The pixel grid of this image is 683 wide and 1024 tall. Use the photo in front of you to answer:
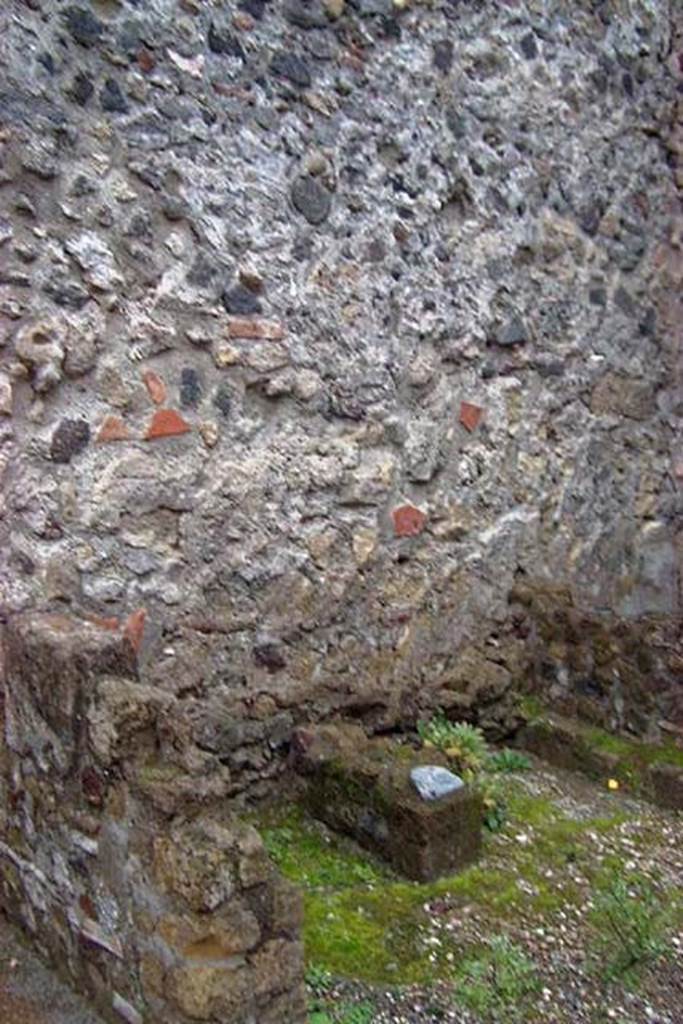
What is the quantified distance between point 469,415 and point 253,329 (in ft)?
3.84

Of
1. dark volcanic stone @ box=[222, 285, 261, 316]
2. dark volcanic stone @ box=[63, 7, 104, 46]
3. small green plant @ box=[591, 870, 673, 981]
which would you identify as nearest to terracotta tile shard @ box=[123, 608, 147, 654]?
dark volcanic stone @ box=[222, 285, 261, 316]

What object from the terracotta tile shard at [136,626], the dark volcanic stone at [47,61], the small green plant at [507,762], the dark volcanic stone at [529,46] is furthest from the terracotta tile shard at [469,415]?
the dark volcanic stone at [47,61]

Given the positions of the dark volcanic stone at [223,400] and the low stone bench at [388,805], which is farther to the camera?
the dark volcanic stone at [223,400]

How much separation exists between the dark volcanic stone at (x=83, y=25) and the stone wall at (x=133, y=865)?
1.91m

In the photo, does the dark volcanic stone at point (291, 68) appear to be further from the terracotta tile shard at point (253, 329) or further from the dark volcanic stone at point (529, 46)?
the dark volcanic stone at point (529, 46)

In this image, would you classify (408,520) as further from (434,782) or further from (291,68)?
(291,68)

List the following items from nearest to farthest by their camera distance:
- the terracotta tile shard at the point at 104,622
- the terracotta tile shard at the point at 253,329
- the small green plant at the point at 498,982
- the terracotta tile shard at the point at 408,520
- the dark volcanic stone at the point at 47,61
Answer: the small green plant at the point at 498,982 → the dark volcanic stone at the point at 47,61 → the terracotta tile shard at the point at 104,622 → the terracotta tile shard at the point at 253,329 → the terracotta tile shard at the point at 408,520

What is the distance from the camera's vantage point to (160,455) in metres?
3.85

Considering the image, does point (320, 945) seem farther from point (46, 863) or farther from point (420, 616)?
point (420, 616)

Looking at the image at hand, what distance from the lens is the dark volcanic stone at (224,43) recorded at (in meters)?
3.94

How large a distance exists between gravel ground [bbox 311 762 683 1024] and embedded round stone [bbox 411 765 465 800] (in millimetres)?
284

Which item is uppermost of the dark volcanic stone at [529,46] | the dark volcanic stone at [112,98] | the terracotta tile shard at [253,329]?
the dark volcanic stone at [529,46]

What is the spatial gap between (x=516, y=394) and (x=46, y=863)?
294 centimetres

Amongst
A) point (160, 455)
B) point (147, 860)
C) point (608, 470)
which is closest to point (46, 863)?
point (147, 860)
